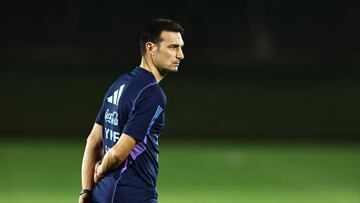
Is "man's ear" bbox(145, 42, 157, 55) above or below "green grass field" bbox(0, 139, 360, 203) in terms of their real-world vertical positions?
below

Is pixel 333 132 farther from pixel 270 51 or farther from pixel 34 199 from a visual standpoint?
pixel 34 199

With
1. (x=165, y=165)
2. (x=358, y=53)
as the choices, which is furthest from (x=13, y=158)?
(x=358, y=53)

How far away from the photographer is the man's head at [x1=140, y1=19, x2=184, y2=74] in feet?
13.8

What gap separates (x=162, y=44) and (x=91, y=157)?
780mm

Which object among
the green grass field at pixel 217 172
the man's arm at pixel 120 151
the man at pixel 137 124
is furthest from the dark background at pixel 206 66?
the man's arm at pixel 120 151

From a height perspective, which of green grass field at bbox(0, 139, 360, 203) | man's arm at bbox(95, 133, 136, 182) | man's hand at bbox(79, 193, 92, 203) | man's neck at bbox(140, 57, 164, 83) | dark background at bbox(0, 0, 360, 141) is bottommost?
man's hand at bbox(79, 193, 92, 203)

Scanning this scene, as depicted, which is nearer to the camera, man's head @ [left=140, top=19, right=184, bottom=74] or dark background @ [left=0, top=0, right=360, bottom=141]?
man's head @ [left=140, top=19, right=184, bottom=74]

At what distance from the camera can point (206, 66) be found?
2339 cm

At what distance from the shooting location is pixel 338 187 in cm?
1130

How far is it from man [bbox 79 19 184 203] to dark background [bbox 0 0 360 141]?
1337cm

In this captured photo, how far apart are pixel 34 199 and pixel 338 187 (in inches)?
176

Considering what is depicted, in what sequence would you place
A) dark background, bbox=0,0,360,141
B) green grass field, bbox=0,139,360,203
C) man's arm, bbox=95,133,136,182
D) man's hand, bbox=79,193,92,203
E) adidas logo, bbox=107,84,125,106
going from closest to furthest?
man's arm, bbox=95,133,136,182, adidas logo, bbox=107,84,125,106, man's hand, bbox=79,193,92,203, green grass field, bbox=0,139,360,203, dark background, bbox=0,0,360,141

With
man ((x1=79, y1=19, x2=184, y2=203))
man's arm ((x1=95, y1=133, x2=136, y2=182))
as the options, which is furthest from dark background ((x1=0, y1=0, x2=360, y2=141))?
man's arm ((x1=95, y1=133, x2=136, y2=182))

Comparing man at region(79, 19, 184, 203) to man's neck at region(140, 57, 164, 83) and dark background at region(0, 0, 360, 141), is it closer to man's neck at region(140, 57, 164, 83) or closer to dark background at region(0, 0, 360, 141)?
man's neck at region(140, 57, 164, 83)
